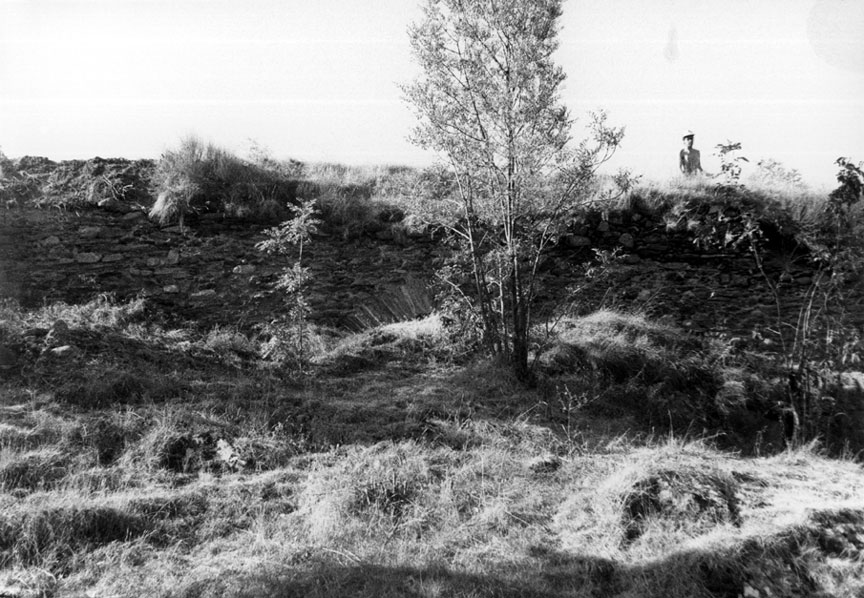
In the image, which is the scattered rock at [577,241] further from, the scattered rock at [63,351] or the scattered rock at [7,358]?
the scattered rock at [7,358]

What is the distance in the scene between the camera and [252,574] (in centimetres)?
362

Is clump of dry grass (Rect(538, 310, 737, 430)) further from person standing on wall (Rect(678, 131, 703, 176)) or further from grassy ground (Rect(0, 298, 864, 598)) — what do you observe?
person standing on wall (Rect(678, 131, 703, 176))

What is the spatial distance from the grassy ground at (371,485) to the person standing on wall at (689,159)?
629 cm

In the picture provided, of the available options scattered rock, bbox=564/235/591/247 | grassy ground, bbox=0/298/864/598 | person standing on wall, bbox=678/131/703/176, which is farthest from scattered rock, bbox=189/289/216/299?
person standing on wall, bbox=678/131/703/176

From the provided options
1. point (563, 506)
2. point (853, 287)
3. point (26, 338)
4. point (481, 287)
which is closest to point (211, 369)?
point (26, 338)

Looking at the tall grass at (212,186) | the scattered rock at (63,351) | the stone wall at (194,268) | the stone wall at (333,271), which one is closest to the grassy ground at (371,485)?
the scattered rock at (63,351)

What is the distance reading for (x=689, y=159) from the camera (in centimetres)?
1227

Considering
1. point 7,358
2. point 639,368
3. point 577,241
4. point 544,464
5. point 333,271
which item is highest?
point 577,241

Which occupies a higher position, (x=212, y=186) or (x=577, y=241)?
(x=212, y=186)

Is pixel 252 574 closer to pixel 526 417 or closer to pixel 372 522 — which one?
pixel 372 522

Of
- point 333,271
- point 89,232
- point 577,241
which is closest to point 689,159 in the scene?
point 577,241

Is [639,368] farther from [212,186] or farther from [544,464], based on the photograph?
[212,186]

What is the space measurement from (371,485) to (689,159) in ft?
34.9

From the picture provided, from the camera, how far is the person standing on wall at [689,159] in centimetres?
1217
